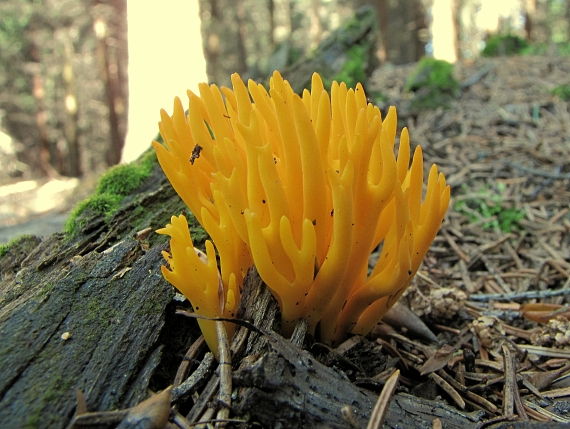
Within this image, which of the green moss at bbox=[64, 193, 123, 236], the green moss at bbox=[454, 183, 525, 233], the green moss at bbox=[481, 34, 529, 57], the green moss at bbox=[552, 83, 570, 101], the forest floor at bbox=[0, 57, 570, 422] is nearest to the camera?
the forest floor at bbox=[0, 57, 570, 422]

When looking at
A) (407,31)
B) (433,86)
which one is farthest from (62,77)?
(433,86)

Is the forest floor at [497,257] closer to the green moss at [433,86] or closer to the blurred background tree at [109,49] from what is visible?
the green moss at [433,86]

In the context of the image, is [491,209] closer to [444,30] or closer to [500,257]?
[500,257]

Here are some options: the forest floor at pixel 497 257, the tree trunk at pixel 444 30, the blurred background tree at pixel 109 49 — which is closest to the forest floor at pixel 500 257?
the forest floor at pixel 497 257

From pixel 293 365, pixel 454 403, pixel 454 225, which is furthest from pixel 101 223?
pixel 454 225

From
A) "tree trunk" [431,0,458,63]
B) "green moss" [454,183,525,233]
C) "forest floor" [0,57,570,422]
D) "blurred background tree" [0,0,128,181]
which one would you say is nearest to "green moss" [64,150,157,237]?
"forest floor" [0,57,570,422]

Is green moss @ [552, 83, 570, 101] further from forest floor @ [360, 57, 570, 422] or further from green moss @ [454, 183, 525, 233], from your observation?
green moss @ [454, 183, 525, 233]
